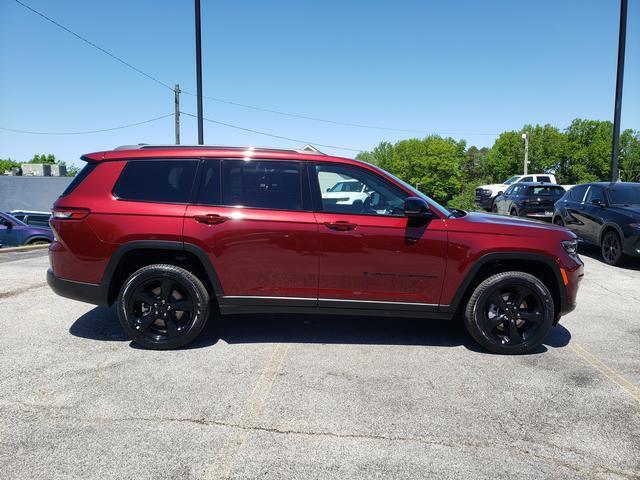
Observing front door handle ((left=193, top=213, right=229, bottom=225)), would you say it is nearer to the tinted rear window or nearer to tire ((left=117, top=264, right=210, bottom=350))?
tire ((left=117, top=264, right=210, bottom=350))

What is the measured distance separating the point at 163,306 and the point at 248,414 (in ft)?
5.08

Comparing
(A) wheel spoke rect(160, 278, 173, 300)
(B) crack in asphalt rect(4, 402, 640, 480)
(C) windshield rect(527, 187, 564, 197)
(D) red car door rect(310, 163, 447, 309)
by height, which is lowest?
(B) crack in asphalt rect(4, 402, 640, 480)

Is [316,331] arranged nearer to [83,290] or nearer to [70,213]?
[83,290]

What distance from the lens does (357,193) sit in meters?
4.23

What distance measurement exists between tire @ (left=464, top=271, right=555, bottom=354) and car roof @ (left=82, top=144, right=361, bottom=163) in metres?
1.80

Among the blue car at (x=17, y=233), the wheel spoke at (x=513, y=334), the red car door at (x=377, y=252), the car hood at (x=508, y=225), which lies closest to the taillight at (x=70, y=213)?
the red car door at (x=377, y=252)

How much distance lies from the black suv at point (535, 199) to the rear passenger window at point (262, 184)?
11.8 meters

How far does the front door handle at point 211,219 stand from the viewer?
404cm

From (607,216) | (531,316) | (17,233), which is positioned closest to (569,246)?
(531,316)

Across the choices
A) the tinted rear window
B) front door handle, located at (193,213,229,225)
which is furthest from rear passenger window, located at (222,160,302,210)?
the tinted rear window

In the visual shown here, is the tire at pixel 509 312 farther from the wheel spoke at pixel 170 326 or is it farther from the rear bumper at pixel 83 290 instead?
the rear bumper at pixel 83 290

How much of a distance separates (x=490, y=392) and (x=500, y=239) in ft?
4.52

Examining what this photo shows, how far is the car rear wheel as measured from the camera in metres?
8.60

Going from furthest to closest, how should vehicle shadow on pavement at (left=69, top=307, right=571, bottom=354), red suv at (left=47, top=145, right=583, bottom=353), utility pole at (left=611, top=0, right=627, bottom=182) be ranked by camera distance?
utility pole at (left=611, top=0, right=627, bottom=182)
vehicle shadow on pavement at (left=69, top=307, right=571, bottom=354)
red suv at (left=47, top=145, right=583, bottom=353)
